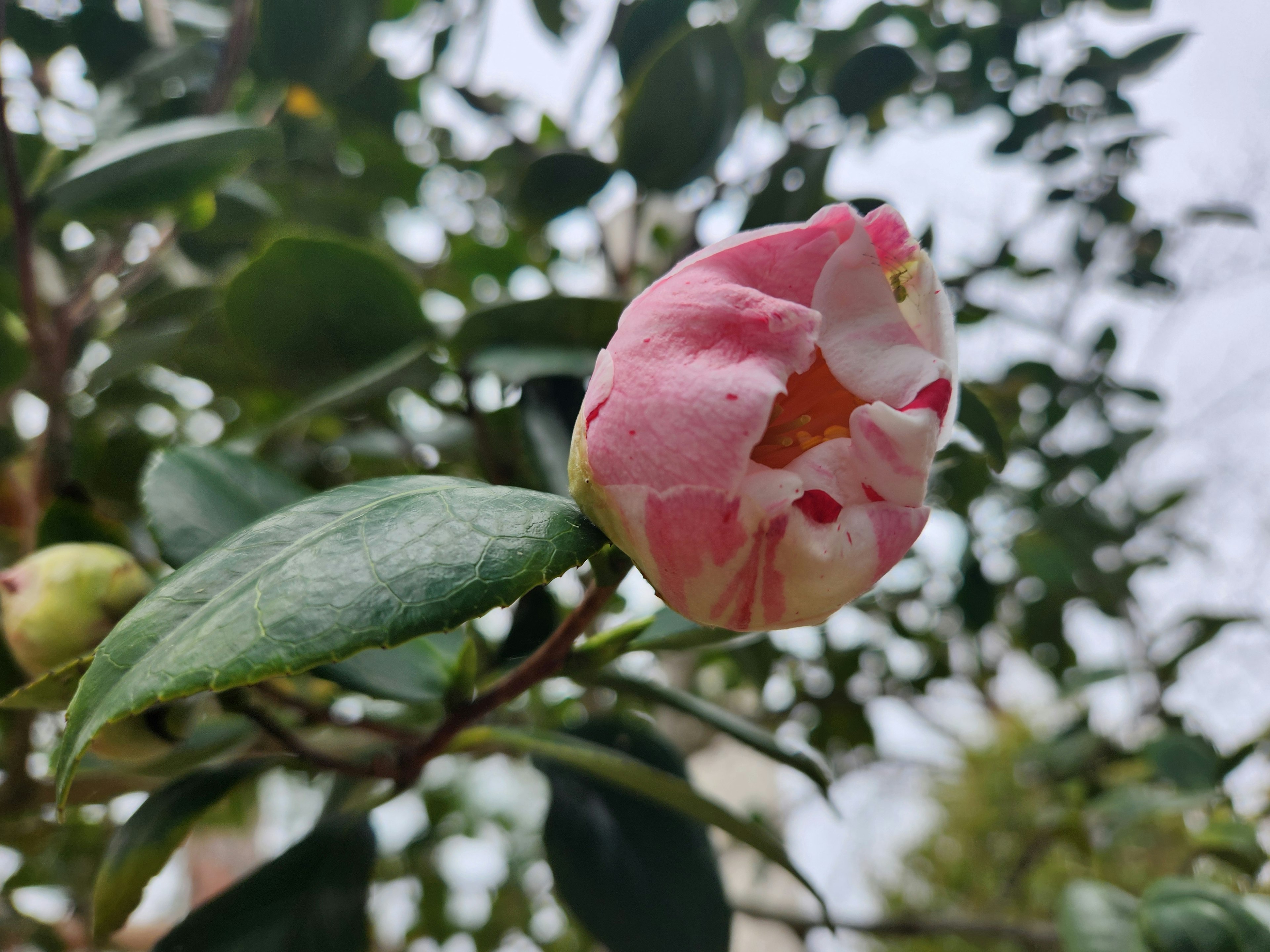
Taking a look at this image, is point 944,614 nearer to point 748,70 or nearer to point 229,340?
point 748,70

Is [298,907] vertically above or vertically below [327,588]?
below

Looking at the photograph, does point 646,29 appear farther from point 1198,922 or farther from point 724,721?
point 1198,922

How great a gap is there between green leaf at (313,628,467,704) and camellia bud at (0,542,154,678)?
4.4 inches

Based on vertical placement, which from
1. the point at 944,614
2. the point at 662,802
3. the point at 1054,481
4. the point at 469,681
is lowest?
the point at 944,614

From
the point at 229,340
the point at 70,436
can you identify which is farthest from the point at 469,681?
the point at 70,436

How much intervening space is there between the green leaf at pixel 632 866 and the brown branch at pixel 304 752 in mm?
134

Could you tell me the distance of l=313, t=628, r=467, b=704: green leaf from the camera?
0.39 m

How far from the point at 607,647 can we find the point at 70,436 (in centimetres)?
59

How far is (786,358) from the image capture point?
0.84 ft

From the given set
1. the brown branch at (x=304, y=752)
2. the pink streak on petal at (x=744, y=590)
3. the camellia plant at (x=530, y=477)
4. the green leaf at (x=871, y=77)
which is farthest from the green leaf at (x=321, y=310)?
the green leaf at (x=871, y=77)

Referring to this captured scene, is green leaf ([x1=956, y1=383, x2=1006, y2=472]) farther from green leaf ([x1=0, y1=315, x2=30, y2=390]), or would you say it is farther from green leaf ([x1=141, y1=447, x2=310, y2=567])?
green leaf ([x1=0, y1=315, x2=30, y2=390])

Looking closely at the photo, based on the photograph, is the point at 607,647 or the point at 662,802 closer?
the point at 607,647

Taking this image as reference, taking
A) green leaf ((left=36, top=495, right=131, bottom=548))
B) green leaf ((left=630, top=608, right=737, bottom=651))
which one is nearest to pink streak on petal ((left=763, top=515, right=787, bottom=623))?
green leaf ((left=630, top=608, right=737, bottom=651))

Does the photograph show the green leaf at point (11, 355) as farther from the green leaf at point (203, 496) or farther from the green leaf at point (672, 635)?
the green leaf at point (672, 635)
